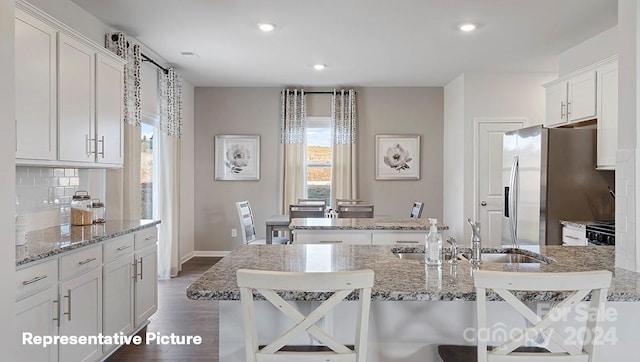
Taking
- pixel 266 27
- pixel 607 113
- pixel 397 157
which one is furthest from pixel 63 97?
pixel 397 157

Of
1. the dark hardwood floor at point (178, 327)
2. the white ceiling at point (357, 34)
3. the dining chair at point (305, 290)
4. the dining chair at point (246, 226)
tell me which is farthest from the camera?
the dining chair at point (246, 226)

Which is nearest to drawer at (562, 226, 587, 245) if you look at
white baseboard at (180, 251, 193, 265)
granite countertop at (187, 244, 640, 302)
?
granite countertop at (187, 244, 640, 302)

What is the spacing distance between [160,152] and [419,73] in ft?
11.8

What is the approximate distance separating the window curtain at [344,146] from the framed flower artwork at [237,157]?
124 centimetres

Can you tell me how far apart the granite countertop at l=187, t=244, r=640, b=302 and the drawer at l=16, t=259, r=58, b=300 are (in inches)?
37.0

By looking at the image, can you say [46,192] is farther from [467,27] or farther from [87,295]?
[467,27]

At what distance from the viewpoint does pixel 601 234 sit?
10.8ft

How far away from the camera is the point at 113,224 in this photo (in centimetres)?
340

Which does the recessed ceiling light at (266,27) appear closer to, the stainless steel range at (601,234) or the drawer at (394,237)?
the drawer at (394,237)

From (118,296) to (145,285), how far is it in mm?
460

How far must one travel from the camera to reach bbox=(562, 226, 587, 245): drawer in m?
3.53

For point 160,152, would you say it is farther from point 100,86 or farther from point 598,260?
point 598,260

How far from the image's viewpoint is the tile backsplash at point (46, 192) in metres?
2.88

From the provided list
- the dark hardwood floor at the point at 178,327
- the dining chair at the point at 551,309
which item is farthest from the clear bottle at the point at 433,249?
the dark hardwood floor at the point at 178,327
